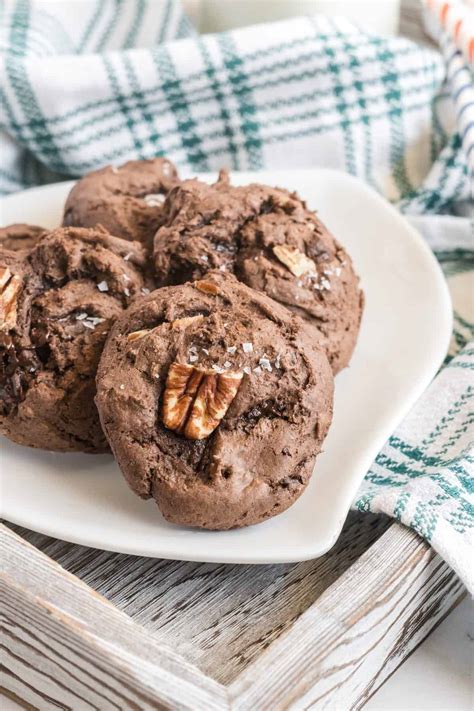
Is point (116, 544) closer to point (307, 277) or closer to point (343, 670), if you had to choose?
point (343, 670)

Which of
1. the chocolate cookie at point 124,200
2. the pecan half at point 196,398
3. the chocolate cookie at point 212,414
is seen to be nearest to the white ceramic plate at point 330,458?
the chocolate cookie at point 212,414

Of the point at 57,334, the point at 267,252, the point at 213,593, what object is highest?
the point at 267,252

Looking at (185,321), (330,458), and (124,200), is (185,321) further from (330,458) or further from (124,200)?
(124,200)

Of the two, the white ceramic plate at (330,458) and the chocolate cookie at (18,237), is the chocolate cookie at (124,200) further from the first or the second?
the white ceramic plate at (330,458)

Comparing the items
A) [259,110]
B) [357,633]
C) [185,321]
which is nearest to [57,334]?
[185,321]

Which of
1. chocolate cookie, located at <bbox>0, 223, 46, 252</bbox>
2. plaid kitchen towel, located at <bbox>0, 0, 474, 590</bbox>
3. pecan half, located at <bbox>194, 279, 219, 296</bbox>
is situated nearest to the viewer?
pecan half, located at <bbox>194, 279, 219, 296</bbox>

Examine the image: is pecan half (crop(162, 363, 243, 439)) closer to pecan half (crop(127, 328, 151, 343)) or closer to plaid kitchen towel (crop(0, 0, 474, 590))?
pecan half (crop(127, 328, 151, 343))

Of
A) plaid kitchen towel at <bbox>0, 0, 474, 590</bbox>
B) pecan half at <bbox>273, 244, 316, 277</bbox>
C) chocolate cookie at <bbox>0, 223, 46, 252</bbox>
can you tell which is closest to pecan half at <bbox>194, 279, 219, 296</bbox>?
pecan half at <bbox>273, 244, 316, 277</bbox>
